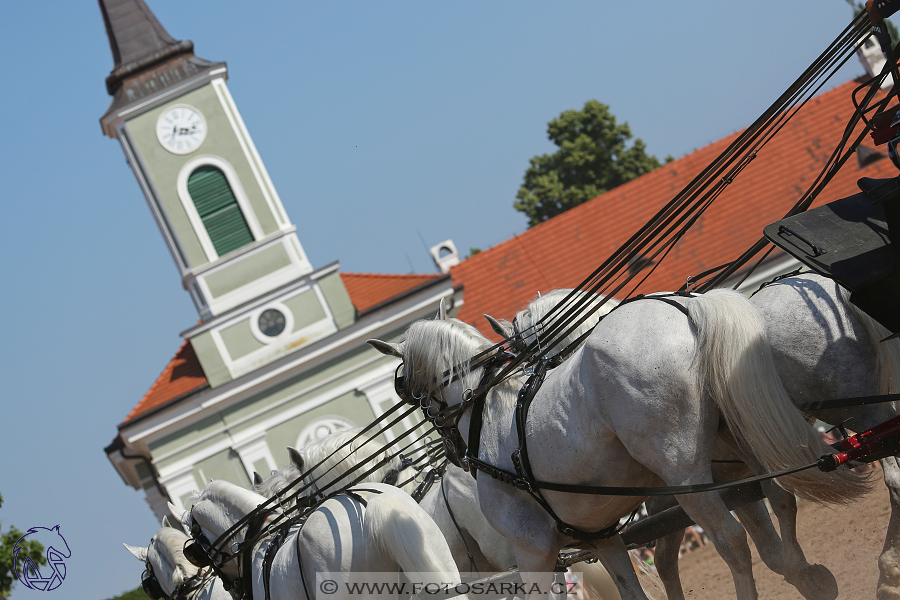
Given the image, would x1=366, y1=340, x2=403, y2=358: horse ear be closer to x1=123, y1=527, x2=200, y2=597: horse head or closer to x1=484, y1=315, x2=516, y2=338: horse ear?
x1=484, y1=315, x2=516, y2=338: horse ear

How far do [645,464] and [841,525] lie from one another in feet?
21.4

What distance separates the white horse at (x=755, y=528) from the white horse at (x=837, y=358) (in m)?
0.12

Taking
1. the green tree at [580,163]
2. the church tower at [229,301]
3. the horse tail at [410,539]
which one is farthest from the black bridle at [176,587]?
the green tree at [580,163]

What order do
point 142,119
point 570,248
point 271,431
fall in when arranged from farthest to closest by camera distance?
point 570,248
point 142,119
point 271,431

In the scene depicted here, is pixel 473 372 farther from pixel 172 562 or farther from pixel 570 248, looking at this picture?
pixel 570 248

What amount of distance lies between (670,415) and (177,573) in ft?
15.8

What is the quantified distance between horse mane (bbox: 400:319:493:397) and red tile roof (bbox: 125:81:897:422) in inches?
537

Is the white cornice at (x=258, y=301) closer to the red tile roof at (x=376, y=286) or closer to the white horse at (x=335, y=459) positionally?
the red tile roof at (x=376, y=286)

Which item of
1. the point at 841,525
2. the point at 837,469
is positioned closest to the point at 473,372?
the point at 837,469

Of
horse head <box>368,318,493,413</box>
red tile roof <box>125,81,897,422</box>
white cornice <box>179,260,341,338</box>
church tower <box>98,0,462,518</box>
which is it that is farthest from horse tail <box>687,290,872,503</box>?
white cornice <box>179,260,341,338</box>

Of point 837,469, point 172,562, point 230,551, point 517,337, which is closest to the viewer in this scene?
point 837,469

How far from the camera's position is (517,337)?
4.92 meters

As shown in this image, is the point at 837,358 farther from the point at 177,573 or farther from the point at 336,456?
the point at 177,573

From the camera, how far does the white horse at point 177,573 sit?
23.0 feet
